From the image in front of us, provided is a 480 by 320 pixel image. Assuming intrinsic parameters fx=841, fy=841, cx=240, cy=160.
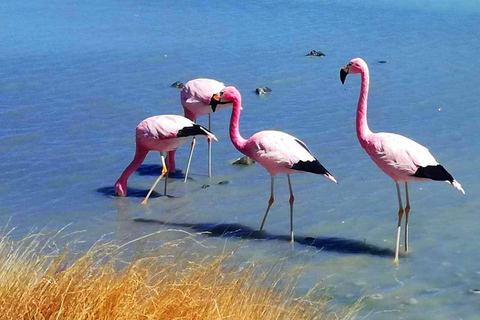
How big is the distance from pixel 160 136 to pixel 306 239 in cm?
197

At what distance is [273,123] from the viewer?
33.8 feet

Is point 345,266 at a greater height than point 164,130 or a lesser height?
lesser

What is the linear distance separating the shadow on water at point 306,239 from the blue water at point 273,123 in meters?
0.02

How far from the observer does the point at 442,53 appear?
13945 millimetres

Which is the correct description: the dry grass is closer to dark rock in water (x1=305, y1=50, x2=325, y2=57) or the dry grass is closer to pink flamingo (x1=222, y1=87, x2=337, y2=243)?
pink flamingo (x1=222, y1=87, x2=337, y2=243)

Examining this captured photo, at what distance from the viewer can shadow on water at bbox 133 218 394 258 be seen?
258 inches

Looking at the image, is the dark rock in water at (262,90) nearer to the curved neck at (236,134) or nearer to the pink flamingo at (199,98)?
the pink flamingo at (199,98)

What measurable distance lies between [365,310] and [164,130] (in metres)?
3.20

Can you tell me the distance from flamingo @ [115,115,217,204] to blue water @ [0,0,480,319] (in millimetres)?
223

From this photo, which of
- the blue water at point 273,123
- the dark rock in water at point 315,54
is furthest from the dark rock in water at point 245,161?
the dark rock in water at point 315,54

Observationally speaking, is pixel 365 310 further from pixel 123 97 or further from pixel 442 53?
pixel 442 53

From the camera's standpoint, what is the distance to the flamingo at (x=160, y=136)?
25.9 ft

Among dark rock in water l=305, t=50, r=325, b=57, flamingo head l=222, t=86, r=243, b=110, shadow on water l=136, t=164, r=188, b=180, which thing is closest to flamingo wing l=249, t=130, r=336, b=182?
flamingo head l=222, t=86, r=243, b=110

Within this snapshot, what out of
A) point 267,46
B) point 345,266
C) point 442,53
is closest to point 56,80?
point 267,46
